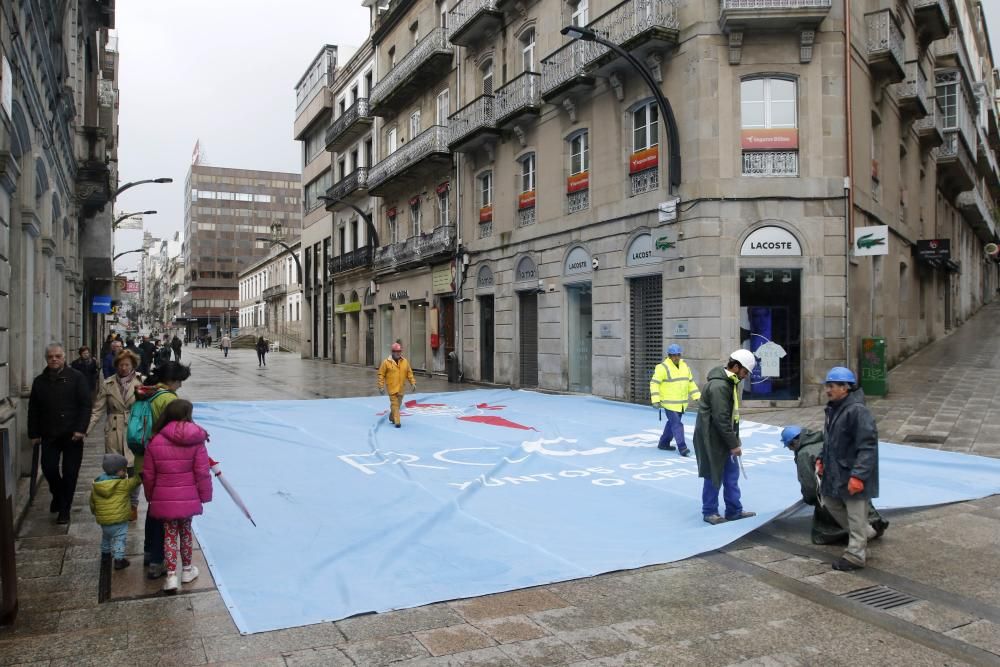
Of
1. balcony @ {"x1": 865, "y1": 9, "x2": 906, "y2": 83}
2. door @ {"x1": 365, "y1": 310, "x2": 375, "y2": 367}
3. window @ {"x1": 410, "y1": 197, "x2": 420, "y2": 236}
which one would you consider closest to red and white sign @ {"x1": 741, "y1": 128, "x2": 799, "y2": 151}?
balcony @ {"x1": 865, "y1": 9, "x2": 906, "y2": 83}

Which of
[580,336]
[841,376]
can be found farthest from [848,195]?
[841,376]

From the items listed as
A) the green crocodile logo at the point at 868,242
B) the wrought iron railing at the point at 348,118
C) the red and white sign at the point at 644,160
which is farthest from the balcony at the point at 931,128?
the wrought iron railing at the point at 348,118

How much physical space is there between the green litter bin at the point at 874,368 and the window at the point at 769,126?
390 centimetres

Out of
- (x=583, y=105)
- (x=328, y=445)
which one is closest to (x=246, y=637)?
(x=328, y=445)

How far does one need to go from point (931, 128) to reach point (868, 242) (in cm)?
1195

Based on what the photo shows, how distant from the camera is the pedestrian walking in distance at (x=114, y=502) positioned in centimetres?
544

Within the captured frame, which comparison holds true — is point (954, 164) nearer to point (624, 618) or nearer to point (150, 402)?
point (624, 618)

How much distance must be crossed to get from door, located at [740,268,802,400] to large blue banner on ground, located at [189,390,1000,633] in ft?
9.43

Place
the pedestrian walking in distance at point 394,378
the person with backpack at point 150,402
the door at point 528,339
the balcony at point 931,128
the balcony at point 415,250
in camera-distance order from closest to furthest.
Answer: the person with backpack at point 150,402, the pedestrian walking in distance at point 394,378, the door at point 528,339, the balcony at point 931,128, the balcony at point 415,250

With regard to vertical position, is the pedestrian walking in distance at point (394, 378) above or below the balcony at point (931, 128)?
below

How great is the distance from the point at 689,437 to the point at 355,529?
22.3ft

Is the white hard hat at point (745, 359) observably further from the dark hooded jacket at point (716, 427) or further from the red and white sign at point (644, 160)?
the red and white sign at point (644, 160)

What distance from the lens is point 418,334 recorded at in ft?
101

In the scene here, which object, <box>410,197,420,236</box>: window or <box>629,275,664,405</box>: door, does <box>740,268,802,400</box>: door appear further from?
<box>410,197,420,236</box>: window
